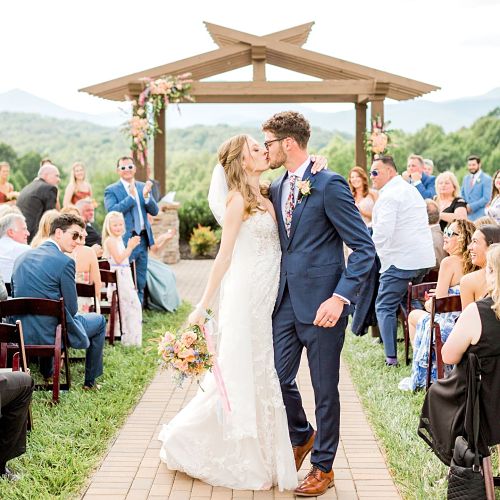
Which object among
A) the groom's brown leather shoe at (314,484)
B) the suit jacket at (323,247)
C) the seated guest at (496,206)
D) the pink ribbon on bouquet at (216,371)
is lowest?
the groom's brown leather shoe at (314,484)

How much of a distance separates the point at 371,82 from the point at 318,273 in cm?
1186

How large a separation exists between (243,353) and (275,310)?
0.99ft

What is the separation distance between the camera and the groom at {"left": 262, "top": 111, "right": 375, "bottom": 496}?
15.0ft

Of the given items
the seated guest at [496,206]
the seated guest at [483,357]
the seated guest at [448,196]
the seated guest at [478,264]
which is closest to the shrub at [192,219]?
the seated guest at [448,196]

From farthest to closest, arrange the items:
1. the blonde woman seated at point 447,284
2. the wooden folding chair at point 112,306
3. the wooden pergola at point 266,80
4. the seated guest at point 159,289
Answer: the wooden pergola at point 266,80 → the seated guest at point 159,289 → the wooden folding chair at point 112,306 → the blonde woman seated at point 447,284

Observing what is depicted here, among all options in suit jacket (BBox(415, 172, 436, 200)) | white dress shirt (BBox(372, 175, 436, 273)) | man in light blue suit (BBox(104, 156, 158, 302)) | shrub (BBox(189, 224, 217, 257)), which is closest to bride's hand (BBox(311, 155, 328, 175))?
white dress shirt (BBox(372, 175, 436, 273))

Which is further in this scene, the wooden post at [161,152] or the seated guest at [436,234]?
the wooden post at [161,152]

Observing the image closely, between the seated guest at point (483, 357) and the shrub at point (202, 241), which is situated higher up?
the seated guest at point (483, 357)

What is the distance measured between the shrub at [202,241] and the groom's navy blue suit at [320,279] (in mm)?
13888

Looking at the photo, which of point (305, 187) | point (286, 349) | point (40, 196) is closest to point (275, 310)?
point (286, 349)

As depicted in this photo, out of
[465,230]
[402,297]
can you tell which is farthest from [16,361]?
[402,297]

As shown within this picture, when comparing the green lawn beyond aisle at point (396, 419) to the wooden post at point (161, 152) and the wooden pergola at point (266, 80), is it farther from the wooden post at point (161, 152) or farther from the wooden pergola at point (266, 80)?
the wooden post at point (161, 152)

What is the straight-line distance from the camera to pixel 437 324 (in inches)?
256

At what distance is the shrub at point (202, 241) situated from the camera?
18781 mm
